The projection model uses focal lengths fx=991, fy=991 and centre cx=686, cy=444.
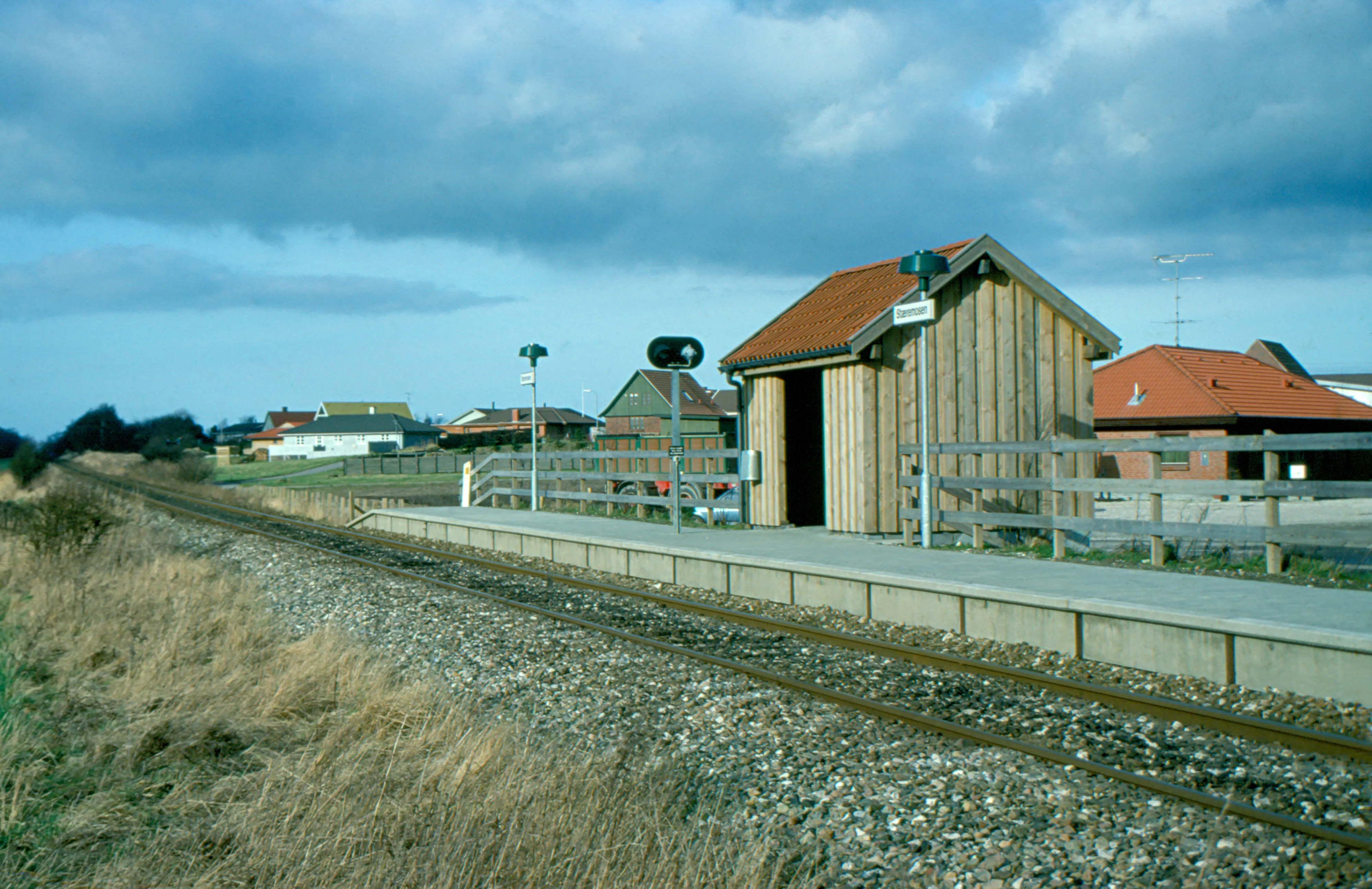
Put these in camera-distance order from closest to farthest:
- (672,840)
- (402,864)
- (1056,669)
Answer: (402,864) → (672,840) → (1056,669)

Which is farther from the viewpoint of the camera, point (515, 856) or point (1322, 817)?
point (1322, 817)

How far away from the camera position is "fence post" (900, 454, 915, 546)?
1173cm

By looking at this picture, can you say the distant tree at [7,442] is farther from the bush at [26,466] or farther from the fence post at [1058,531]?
the fence post at [1058,531]

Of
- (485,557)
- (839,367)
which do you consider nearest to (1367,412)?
(839,367)

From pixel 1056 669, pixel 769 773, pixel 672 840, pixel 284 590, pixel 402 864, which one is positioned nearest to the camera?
pixel 402 864

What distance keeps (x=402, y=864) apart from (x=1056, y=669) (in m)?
4.91

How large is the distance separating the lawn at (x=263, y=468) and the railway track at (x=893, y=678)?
55.5 metres

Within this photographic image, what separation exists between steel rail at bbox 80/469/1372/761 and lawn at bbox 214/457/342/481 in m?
57.0

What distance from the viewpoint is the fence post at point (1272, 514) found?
27.5ft

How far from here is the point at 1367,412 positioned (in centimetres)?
4147

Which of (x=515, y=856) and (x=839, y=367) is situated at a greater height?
(x=839, y=367)

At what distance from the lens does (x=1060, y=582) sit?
816cm

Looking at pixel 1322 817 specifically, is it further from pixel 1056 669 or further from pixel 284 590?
pixel 284 590

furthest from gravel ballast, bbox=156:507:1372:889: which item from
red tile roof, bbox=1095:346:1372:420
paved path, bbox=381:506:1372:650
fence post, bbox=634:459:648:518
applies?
red tile roof, bbox=1095:346:1372:420
